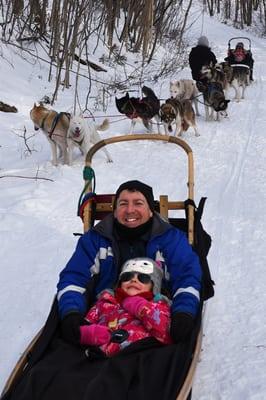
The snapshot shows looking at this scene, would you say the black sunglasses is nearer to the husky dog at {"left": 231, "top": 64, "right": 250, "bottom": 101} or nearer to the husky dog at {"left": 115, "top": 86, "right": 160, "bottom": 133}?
the husky dog at {"left": 115, "top": 86, "right": 160, "bottom": 133}

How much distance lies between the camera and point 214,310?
348 cm

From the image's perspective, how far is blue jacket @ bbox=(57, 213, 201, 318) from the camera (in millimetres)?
2764

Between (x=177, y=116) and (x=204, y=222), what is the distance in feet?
11.1

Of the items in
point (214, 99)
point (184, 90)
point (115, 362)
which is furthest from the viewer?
point (184, 90)

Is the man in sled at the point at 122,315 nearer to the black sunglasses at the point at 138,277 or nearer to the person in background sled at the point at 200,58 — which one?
the black sunglasses at the point at 138,277

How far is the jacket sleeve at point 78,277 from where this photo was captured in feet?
8.68

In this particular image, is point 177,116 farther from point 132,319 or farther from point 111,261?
point 132,319

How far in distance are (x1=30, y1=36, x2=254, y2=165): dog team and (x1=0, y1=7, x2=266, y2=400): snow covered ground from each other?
29 cm

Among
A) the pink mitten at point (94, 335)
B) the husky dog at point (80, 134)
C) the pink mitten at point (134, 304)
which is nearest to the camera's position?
the pink mitten at point (94, 335)

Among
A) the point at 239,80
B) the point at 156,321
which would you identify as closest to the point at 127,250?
the point at 156,321

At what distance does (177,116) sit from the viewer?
26.1 ft

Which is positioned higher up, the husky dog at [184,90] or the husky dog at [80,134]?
the husky dog at [184,90]

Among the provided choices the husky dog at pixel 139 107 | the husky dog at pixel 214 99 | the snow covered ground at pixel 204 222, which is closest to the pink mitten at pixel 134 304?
the snow covered ground at pixel 204 222

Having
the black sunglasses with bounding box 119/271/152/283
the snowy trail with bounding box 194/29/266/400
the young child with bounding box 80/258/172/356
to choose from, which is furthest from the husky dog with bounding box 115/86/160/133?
the black sunglasses with bounding box 119/271/152/283
